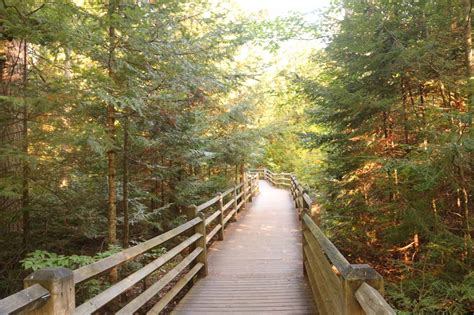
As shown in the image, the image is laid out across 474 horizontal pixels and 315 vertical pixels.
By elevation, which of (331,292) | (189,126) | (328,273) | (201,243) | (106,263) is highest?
(189,126)

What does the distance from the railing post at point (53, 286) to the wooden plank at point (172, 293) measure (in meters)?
1.88

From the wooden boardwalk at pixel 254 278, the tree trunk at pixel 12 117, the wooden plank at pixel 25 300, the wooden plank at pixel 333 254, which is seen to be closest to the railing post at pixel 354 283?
the wooden plank at pixel 333 254

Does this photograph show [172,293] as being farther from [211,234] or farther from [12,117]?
[12,117]

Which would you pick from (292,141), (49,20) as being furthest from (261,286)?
(292,141)

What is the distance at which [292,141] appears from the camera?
35.2 meters

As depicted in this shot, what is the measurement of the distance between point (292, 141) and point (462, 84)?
29712 millimetres

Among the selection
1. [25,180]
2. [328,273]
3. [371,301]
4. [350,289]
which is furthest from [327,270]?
[25,180]

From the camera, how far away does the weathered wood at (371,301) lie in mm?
1921

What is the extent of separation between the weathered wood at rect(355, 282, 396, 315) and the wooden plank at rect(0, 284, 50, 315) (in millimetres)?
1899

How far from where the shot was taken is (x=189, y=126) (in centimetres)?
899

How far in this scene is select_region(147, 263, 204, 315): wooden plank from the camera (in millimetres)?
4048

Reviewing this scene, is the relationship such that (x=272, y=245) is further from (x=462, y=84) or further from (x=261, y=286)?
(x=462, y=84)

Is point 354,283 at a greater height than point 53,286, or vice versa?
point 53,286

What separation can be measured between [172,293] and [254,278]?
1840 millimetres
